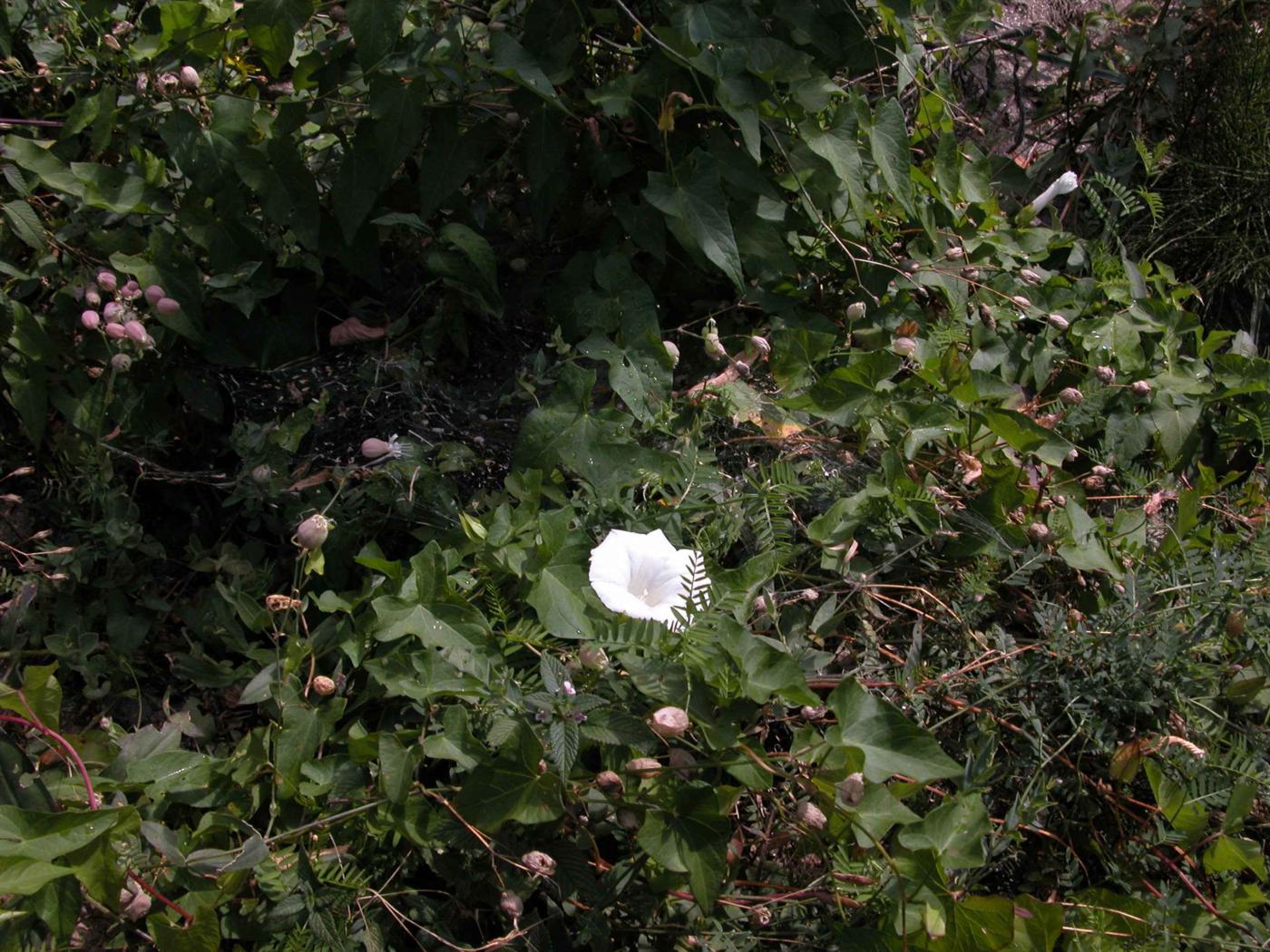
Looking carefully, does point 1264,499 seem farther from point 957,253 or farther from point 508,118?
point 508,118

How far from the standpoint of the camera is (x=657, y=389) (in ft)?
6.98

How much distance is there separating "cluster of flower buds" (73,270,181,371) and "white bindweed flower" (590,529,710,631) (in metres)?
1.08

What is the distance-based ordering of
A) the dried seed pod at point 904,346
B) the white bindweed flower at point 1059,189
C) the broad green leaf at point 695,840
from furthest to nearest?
1. the white bindweed flower at point 1059,189
2. the dried seed pod at point 904,346
3. the broad green leaf at point 695,840

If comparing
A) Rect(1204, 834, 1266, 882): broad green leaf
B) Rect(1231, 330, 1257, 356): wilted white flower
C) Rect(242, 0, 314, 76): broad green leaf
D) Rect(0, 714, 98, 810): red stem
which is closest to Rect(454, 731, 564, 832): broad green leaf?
Rect(0, 714, 98, 810): red stem

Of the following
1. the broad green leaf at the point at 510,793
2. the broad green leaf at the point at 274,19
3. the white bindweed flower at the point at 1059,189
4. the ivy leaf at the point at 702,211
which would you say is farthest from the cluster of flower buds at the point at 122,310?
the white bindweed flower at the point at 1059,189

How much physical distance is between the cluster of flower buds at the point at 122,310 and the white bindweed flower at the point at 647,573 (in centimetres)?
108

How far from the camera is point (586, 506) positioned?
6.39 feet

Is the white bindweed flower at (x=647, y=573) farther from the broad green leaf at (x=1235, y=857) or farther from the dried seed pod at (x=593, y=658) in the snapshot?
the broad green leaf at (x=1235, y=857)

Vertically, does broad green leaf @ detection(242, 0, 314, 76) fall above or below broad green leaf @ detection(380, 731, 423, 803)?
above

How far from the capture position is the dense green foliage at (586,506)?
162 centimetres

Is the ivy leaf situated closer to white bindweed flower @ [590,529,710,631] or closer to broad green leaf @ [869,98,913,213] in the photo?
broad green leaf @ [869,98,913,213]

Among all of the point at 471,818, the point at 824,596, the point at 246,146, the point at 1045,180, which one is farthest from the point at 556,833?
the point at 1045,180

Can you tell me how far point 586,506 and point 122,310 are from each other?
105cm

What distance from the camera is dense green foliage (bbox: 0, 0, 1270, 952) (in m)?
1.62
